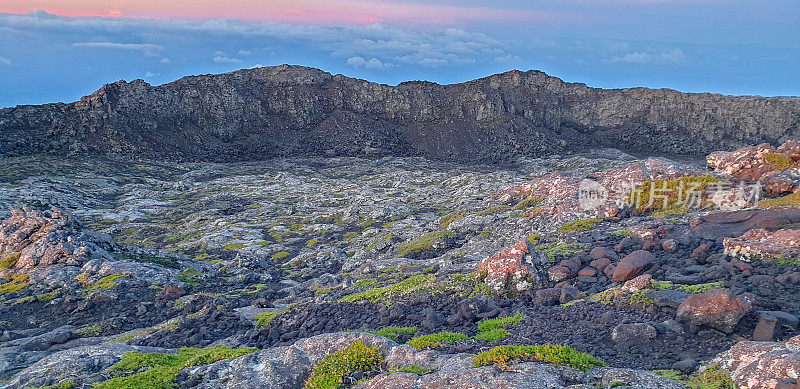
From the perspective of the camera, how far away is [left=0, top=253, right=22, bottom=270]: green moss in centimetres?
2662

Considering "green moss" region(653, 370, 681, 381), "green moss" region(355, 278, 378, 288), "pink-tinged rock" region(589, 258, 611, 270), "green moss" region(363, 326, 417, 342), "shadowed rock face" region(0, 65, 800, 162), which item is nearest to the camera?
"green moss" region(653, 370, 681, 381)

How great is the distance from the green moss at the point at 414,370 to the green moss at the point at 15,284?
22.5m

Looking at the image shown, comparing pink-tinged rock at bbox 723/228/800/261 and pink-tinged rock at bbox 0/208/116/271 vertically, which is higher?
pink-tinged rock at bbox 723/228/800/261

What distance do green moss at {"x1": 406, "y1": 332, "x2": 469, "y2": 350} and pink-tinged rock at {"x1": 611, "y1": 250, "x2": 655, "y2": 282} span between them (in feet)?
22.8

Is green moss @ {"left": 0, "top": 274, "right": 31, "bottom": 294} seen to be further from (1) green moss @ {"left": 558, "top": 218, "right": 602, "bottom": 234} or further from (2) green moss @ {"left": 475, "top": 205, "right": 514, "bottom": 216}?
(2) green moss @ {"left": 475, "top": 205, "right": 514, "bottom": 216}

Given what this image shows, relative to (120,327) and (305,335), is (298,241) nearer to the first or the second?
(120,327)

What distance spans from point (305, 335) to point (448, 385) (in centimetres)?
768

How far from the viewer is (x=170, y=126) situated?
4031 inches

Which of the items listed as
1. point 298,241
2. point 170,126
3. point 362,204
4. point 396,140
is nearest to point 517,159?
point 396,140

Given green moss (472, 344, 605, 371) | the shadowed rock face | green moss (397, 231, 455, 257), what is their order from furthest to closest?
the shadowed rock face < green moss (397, 231, 455, 257) < green moss (472, 344, 605, 371)

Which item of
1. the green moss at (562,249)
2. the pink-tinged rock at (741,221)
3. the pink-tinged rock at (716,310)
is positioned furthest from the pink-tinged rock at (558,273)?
the pink-tinged rock at (741,221)

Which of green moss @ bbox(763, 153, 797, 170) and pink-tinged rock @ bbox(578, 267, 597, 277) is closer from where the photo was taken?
pink-tinged rock @ bbox(578, 267, 597, 277)

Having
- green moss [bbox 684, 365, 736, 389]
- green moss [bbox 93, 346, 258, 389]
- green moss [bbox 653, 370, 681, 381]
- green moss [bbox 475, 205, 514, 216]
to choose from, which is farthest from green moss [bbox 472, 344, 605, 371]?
green moss [bbox 475, 205, 514, 216]

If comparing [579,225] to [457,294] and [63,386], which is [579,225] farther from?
[63,386]
